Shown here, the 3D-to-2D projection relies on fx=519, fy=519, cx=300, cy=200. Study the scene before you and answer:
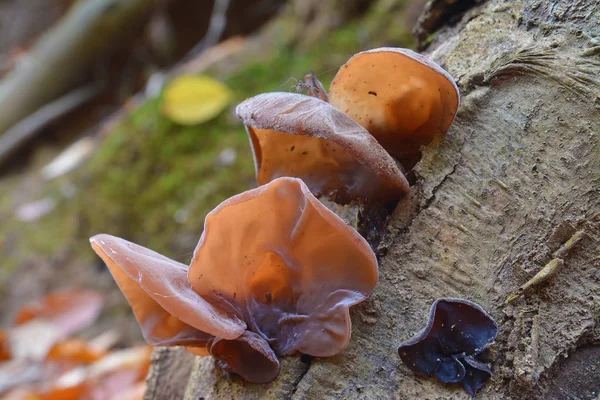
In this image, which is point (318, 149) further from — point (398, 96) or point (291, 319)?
point (291, 319)

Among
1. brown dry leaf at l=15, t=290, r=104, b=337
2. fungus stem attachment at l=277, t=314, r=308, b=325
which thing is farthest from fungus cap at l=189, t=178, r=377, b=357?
brown dry leaf at l=15, t=290, r=104, b=337

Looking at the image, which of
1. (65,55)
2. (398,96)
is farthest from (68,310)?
(65,55)

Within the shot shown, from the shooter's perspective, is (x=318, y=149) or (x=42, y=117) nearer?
(x=318, y=149)

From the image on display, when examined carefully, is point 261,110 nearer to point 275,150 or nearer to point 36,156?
point 275,150

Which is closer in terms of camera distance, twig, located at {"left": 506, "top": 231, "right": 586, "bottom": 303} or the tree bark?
twig, located at {"left": 506, "top": 231, "right": 586, "bottom": 303}

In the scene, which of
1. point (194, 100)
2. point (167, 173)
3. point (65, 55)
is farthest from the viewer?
point (65, 55)

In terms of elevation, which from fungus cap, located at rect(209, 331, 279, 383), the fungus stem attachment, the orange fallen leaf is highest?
the fungus stem attachment

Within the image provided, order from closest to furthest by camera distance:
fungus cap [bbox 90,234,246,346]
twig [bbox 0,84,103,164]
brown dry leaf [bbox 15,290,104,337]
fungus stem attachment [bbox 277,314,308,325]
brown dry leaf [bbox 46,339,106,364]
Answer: fungus cap [bbox 90,234,246,346]
fungus stem attachment [bbox 277,314,308,325]
brown dry leaf [bbox 46,339,106,364]
brown dry leaf [bbox 15,290,104,337]
twig [bbox 0,84,103,164]

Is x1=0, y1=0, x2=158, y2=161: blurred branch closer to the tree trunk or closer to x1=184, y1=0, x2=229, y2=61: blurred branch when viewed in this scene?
x1=184, y1=0, x2=229, y2=61: blurred branch
